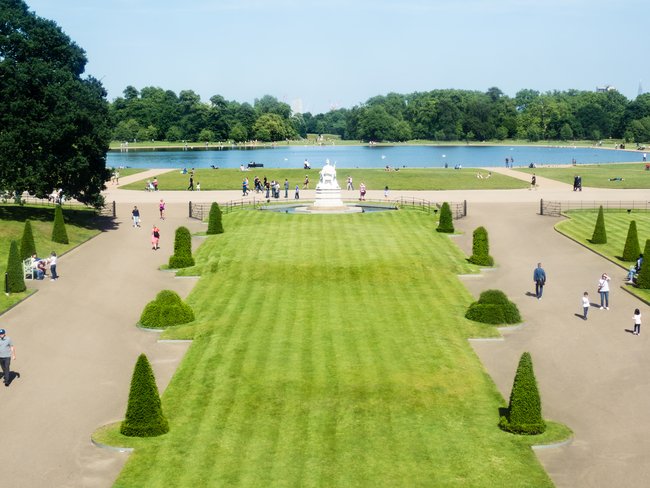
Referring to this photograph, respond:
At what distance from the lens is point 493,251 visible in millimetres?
55344

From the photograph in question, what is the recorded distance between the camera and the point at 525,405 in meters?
25.8

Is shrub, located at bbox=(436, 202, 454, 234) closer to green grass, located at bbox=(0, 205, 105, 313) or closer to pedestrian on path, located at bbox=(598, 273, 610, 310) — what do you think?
pedestrian on path, located at bbox=(598, 273, 610, 310)

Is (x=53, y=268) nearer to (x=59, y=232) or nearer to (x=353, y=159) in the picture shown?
(x=59, y=232)

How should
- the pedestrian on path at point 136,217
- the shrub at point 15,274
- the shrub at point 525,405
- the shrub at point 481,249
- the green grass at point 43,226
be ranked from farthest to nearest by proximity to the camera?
the pedestrian on path at point 136,217
the green grass at point 43,226
the shrub at point 481,249
the shrub at point 15,274
the shrub at point 525,405

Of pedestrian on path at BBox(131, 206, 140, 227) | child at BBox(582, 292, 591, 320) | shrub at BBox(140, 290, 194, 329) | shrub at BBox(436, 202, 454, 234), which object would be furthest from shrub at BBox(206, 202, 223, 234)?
child at BBox(582, 292, 591, 320)

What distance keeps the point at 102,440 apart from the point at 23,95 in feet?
135

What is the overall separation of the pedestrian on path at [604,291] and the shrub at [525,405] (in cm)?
1554

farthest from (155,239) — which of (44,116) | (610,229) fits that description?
(610,229)

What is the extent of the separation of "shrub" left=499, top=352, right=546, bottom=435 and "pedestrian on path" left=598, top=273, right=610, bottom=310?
15.5 m

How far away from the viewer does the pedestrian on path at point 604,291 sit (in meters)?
39.8

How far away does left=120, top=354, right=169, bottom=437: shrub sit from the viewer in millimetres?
25234

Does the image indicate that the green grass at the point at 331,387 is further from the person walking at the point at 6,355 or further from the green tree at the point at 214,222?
the green tree at the point at 214,222

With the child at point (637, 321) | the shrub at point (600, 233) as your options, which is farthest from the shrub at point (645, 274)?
the shrub at point (600, 233)

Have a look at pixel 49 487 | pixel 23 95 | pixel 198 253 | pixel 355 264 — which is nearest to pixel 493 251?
pixel 355 264
